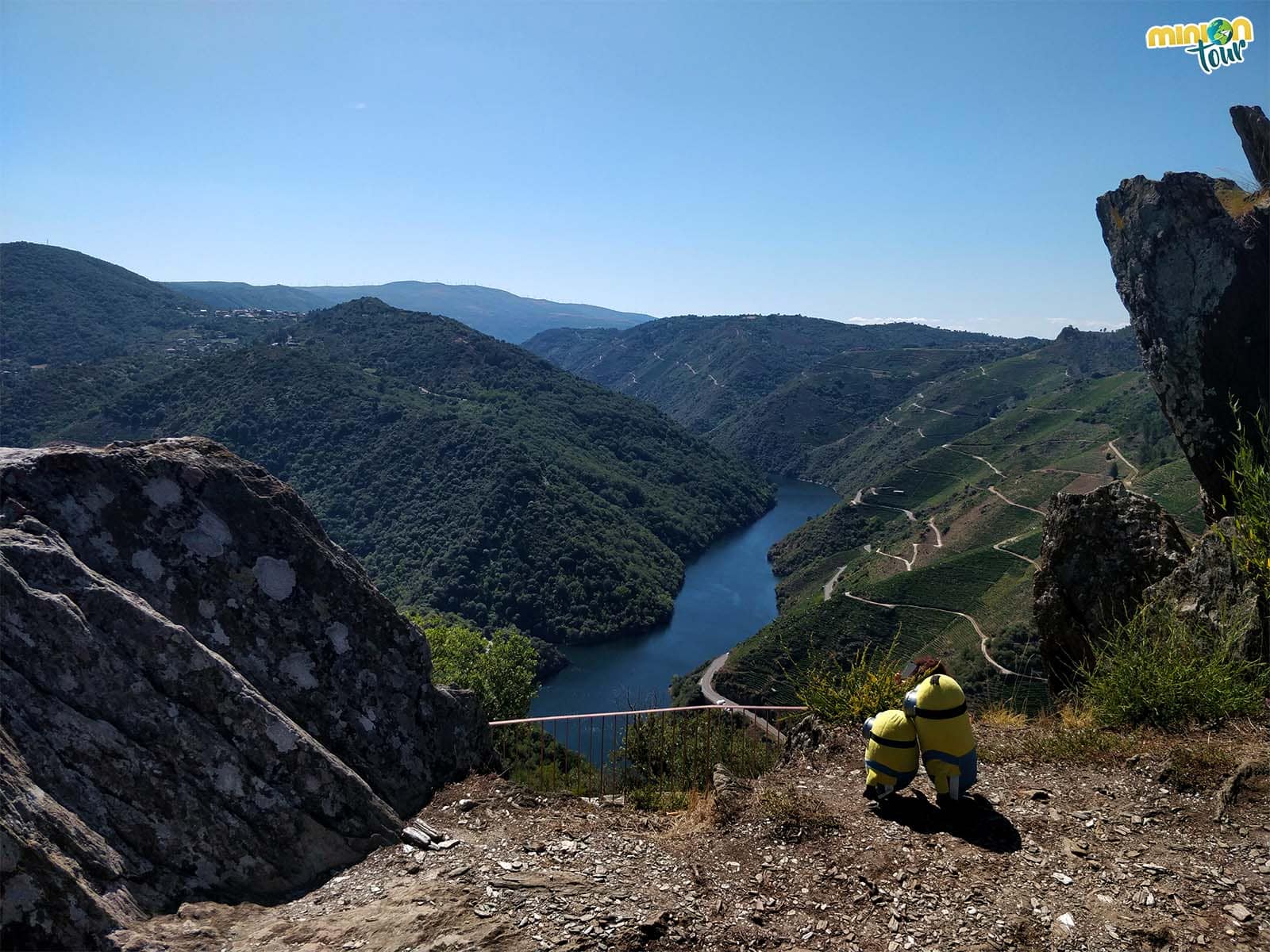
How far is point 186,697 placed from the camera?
195 inches

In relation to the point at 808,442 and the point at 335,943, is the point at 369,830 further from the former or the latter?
the point at 808,442

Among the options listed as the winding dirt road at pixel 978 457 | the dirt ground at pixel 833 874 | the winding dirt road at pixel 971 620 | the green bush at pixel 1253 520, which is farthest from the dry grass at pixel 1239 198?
the winding dirt road at pixel 978 457

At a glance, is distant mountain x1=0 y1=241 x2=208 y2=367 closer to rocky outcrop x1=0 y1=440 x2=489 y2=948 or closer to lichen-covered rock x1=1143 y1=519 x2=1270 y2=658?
rocky outcrop x1=0 y1=440 x2=489 y2=948

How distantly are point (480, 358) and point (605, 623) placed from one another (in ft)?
254

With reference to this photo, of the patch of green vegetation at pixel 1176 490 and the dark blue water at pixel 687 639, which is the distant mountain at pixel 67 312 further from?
the patch of green vegetation at pixel 1176 490

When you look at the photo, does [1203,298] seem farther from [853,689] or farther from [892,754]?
[892,754]

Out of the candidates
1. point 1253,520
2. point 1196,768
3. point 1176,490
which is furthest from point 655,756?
point 1176,490

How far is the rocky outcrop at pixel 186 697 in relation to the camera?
14.0 ft

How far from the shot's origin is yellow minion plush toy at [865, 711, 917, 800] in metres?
5.72

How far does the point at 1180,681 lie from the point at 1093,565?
3737 millimetres

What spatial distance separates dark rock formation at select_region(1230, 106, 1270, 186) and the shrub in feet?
36.0

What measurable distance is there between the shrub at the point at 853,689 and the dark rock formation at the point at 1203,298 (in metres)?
5.59

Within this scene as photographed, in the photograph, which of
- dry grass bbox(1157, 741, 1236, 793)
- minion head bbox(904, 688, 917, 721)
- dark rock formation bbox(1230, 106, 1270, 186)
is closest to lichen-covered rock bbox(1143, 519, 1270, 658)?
dry grass bbox(1157, 741, 1236, 793)

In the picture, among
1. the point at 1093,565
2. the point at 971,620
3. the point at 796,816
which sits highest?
the point at 1093,565
